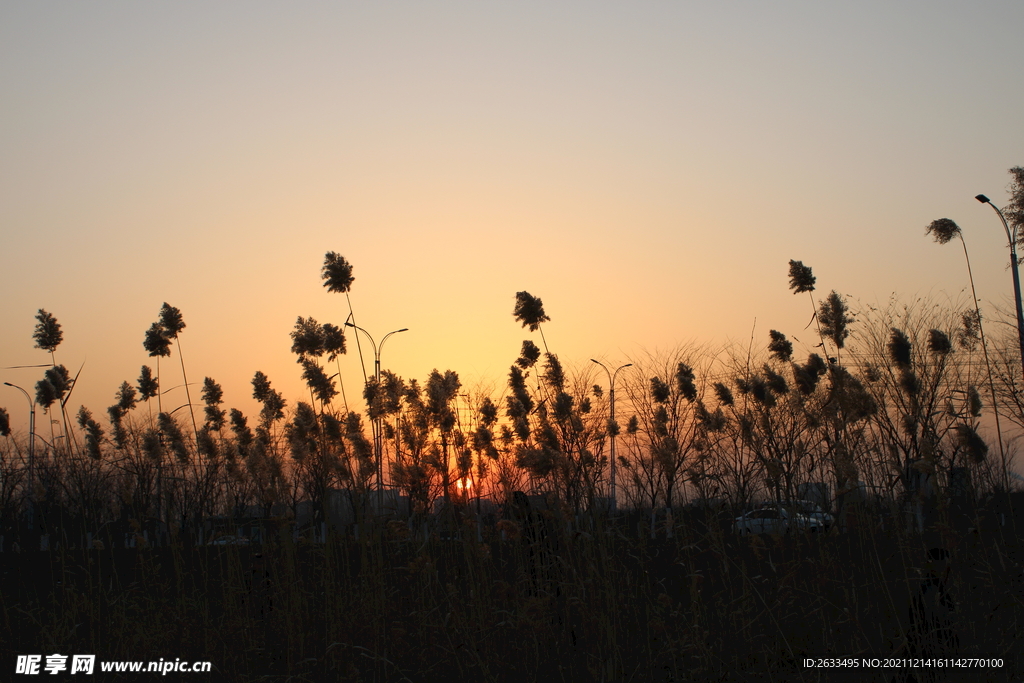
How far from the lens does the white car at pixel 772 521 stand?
479 cm

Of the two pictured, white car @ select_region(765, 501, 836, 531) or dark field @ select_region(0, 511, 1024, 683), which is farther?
white car @ select_region(765, 501, 836, 531)

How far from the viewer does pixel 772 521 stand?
16.2 ft

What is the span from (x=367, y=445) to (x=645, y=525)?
204 centimetres

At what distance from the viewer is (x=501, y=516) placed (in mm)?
5508

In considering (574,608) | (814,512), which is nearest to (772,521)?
(814,512)

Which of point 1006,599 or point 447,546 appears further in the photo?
point 447,546

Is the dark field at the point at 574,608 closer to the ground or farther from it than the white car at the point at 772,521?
closer to the ground

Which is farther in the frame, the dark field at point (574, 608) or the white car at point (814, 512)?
the white car at point (814, 512)

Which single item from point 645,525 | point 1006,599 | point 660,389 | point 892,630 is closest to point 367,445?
point 645,525

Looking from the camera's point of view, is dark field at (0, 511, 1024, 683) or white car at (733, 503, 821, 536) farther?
white car at (733, 503, 821, 536)

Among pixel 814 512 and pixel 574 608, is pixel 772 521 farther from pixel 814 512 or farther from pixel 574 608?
pixel 574 608

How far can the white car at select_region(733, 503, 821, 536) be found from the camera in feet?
15.7

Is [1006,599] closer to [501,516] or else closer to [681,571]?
[681,571]

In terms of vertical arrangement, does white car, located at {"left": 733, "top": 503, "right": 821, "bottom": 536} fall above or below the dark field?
above
